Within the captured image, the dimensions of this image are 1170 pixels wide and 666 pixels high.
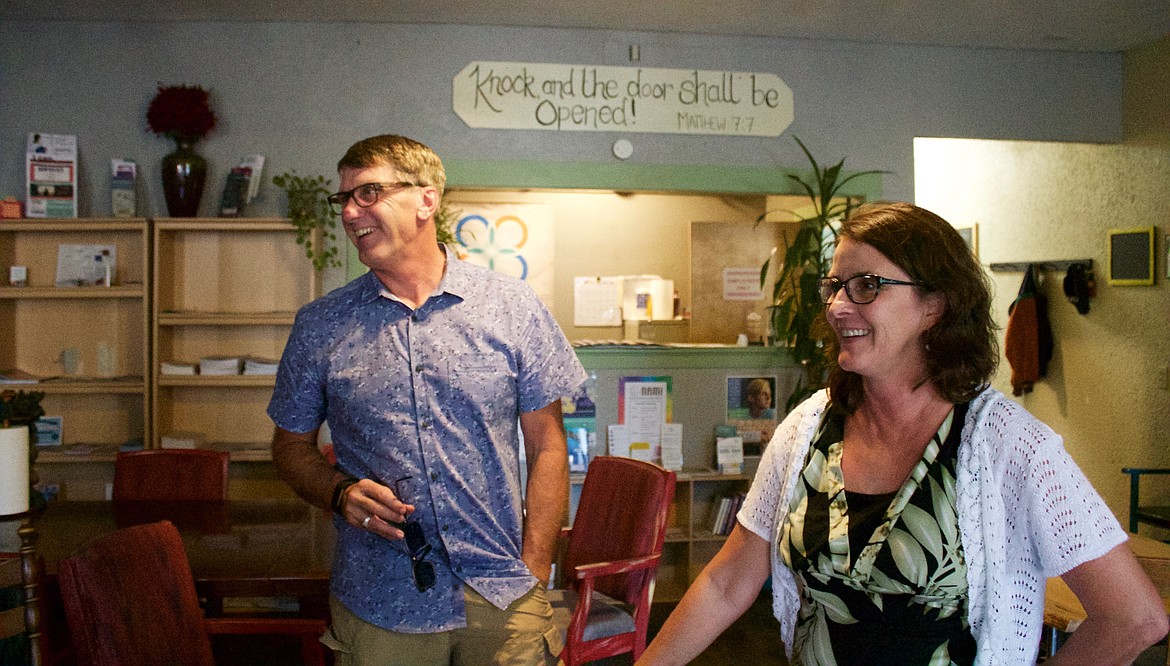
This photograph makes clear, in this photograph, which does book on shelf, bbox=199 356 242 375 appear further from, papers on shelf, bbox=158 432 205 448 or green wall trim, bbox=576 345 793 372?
green wall trim, bbox=576 345 793 372

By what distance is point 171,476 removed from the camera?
352 centimetres

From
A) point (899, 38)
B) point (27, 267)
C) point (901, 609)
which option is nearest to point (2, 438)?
point (901, 609)

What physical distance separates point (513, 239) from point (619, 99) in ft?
7.81

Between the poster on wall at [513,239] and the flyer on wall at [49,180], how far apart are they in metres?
2.74

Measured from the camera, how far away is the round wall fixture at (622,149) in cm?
488

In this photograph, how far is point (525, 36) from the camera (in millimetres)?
4863

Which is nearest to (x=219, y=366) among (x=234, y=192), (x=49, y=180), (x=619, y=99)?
(x=234, y=192)

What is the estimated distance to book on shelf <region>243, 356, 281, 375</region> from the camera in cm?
459

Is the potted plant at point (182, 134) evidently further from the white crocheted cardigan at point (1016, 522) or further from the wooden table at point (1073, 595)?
the white crocheted cardigan at point (1016, 522)

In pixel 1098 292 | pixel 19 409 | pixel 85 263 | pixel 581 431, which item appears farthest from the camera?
pixel 1098 292

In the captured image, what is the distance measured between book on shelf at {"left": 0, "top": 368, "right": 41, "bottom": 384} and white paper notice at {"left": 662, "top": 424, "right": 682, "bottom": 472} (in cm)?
309

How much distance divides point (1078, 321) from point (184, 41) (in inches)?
210

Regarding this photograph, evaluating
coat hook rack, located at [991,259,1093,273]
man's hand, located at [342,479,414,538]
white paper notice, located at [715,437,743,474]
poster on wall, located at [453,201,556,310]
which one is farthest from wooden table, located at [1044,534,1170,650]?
poster on wall, located at [453,201,556,310]

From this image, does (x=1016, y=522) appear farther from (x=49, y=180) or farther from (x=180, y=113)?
(x=49, y=180)
